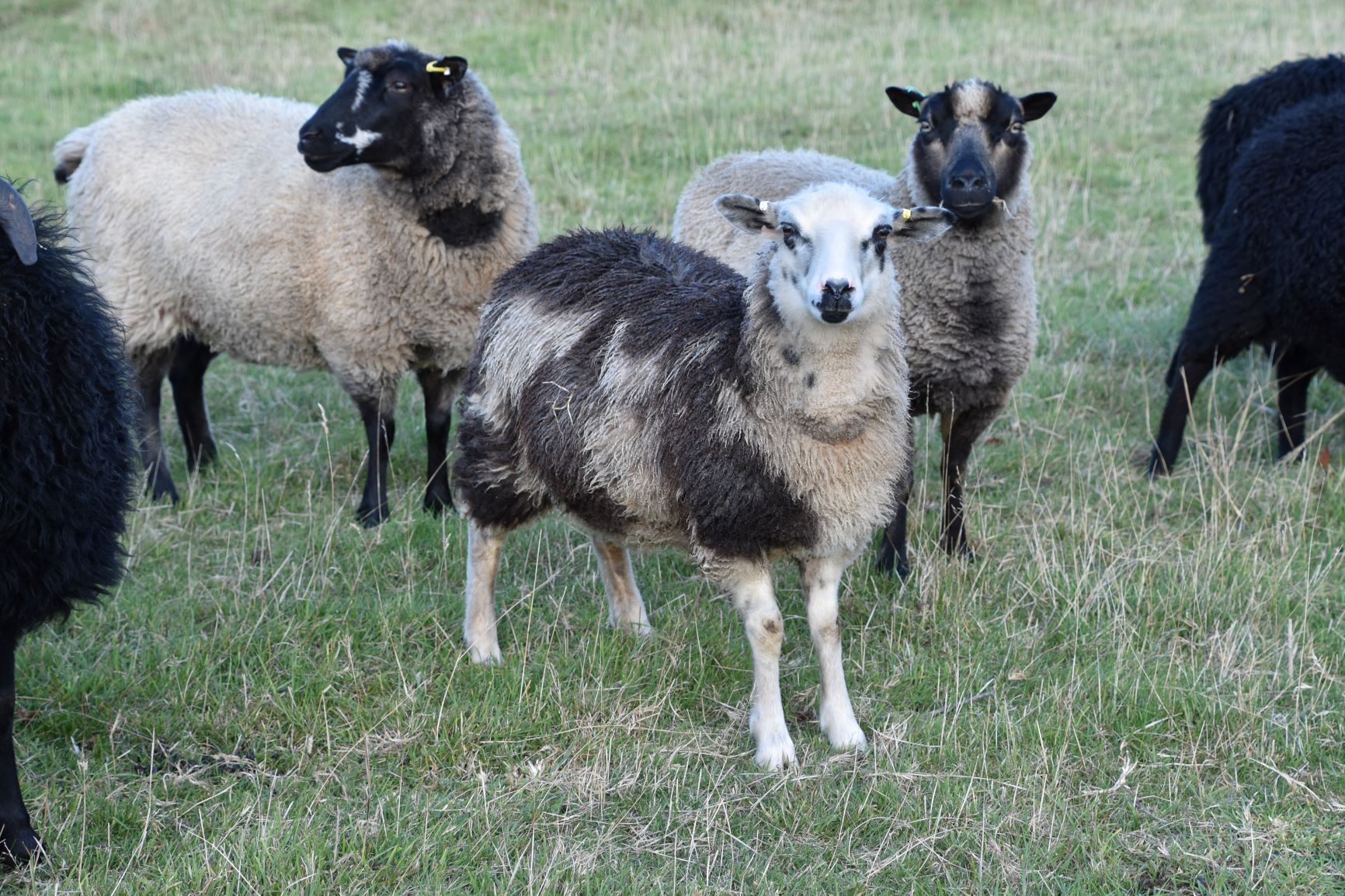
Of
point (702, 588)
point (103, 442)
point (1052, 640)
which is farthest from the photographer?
point (702, 588)

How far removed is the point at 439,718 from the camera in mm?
3996

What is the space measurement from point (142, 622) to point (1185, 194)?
866 centimetres

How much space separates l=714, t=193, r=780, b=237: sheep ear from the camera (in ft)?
13.0

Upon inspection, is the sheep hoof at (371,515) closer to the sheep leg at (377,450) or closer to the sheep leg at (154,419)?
the sheep leg at (377,450)

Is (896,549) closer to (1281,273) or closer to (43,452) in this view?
(1281,273)

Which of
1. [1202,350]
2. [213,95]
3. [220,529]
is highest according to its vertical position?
[213,95]

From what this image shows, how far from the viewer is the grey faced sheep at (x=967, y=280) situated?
520cm

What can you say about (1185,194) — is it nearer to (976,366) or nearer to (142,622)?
(976,366)

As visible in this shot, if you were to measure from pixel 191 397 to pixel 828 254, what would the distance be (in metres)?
4.28

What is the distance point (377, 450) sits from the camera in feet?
20.0

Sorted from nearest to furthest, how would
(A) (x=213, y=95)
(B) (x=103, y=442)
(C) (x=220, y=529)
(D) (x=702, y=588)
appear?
(B) (x=103, y=442), (D) (x=702, y=588), (C) (x=220, y=529), (A) (x=213, y=95)

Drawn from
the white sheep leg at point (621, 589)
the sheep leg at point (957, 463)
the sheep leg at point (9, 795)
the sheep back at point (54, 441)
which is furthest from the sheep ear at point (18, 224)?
the sheep leg at point (957, 463)

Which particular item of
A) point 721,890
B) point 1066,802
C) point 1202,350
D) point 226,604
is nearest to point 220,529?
point 226,604

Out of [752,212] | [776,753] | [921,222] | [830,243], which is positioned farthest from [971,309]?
[776,753]
